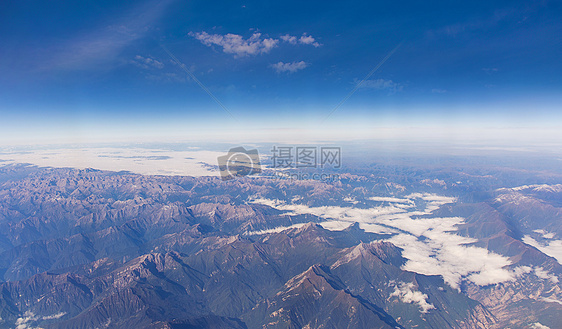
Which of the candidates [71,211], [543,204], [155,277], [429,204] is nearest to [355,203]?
[429,204]

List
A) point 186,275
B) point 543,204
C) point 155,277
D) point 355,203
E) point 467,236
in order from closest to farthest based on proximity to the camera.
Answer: point 155,277 < point 186,275 < point 467,236 < point 543,204 < point 355,203

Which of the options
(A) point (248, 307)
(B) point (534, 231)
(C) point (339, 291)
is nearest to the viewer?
(C) point (339, 291)

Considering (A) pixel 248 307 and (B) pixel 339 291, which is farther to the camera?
(A) pixel 248 307

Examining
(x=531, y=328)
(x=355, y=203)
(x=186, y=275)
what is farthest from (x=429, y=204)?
(x=186, y=275)

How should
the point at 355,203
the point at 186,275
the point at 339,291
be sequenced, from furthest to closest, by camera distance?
the point at 355,203, the point at 186,275, the point at 339,291

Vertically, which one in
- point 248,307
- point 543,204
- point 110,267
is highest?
point 543,204

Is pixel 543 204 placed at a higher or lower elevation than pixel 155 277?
higher

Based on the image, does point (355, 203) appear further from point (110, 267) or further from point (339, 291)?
point (110, 267)

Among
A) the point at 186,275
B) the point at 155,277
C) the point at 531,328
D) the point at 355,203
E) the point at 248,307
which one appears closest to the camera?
the point at 531,328

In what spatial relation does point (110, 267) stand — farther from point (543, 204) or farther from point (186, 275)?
point (543, 204)
